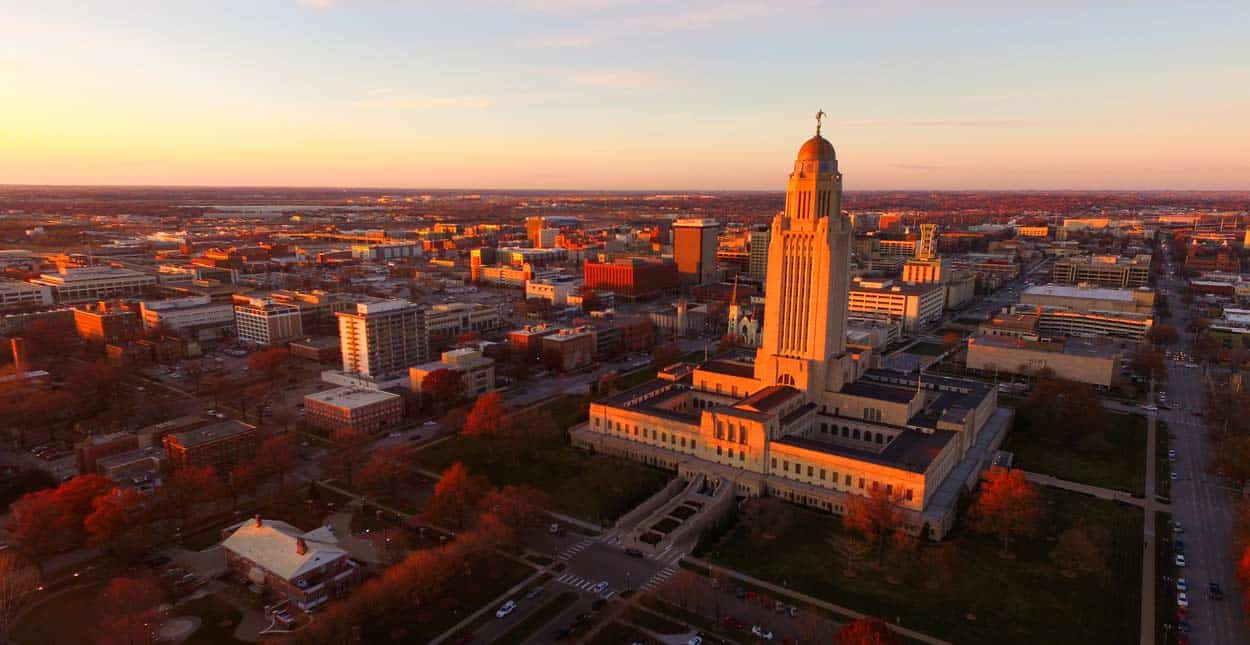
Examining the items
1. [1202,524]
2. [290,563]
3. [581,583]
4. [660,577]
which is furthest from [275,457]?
[1202,524]

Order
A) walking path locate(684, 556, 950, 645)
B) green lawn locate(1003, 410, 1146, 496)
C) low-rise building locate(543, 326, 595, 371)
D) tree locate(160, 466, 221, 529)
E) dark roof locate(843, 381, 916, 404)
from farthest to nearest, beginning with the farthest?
low-rise building locate(543, 326, 595, 371)
dark roof locate(843, 381, 916, 404)
green lawn locate(1003, 410, 1146, 496)
tree locate(160, 466, 221, 529)
walking path locate(684, 556, 950, 645)

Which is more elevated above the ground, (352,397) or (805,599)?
(352,397)

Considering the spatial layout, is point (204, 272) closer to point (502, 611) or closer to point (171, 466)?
point (171, 466)

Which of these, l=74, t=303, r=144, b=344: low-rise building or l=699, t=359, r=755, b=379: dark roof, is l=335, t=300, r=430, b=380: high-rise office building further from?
l=699, t=359, r=755, b=379: dark roof

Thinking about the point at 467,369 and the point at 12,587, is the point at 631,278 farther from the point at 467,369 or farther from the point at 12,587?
the point at 12,587

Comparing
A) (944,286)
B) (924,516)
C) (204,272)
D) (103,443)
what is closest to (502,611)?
→ (924,516)

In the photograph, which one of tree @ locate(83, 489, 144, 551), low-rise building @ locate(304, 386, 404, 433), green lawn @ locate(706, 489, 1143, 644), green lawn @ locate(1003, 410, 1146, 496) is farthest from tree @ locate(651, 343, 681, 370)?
tree @ locate(83, 489, 144, 551)

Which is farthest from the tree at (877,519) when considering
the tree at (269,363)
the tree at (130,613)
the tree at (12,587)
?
the tree at (269,363)

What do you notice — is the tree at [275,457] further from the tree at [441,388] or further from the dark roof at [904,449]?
the dark roof at [904,449]
